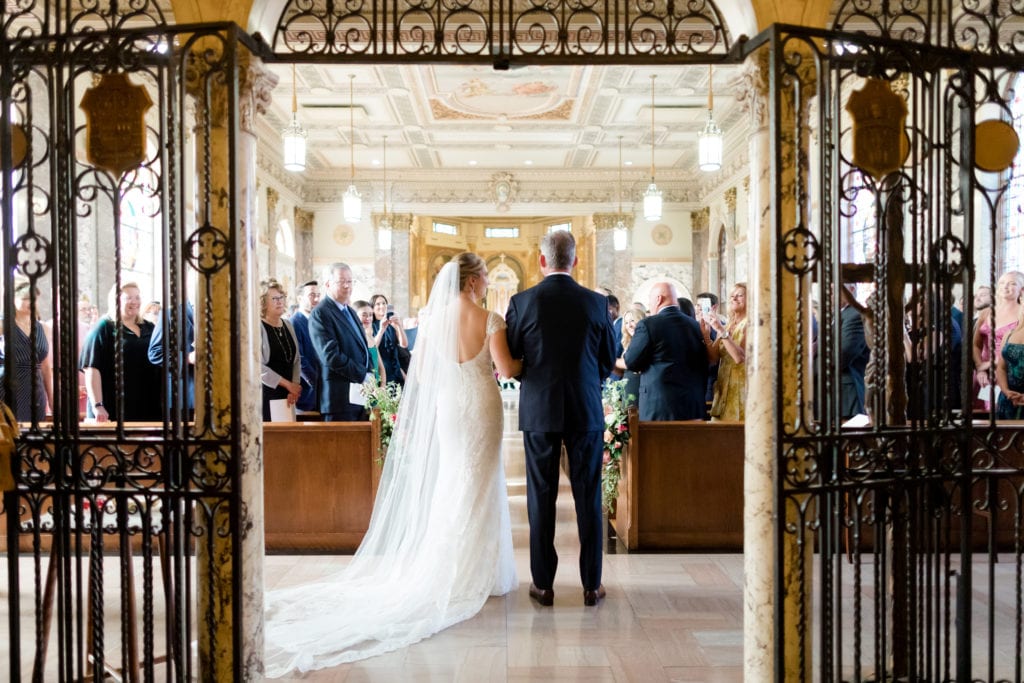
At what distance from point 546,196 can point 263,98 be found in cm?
1752

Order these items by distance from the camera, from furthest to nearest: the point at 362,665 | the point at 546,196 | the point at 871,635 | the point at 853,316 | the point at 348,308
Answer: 1. the point at 546,196
2. the point at 348,308
3. the point at 853,316
4. the point at 871,635
5. the point at 362,665

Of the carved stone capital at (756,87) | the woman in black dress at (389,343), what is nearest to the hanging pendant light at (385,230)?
the woman in black dress at (389,343)

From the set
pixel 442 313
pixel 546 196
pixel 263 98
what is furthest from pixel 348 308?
pixel 546 196

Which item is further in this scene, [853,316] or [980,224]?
[980,224]

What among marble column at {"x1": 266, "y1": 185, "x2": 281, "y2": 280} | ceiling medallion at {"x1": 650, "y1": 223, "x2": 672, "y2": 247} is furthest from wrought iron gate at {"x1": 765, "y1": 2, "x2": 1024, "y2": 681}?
ceiling medallion at {"x1": 650, "y1": 223, "x2": 672, "y2": 247}

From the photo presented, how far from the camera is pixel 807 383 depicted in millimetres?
3418

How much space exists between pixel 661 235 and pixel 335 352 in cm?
1513

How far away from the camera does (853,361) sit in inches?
237

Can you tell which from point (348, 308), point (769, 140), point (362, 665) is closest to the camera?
point (769, 140)

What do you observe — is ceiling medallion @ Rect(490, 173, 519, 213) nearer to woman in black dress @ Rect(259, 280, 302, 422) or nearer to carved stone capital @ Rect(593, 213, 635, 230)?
carved stone capital @ Rect(593, 213, 635, 230)

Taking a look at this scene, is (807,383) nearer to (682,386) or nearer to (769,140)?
(769,140)

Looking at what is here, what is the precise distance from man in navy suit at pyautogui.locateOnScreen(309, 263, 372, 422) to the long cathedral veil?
2.02m

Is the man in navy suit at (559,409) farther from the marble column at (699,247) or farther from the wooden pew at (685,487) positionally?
the marble column at (699,247)

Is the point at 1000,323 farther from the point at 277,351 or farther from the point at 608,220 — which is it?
the point at 608,220
